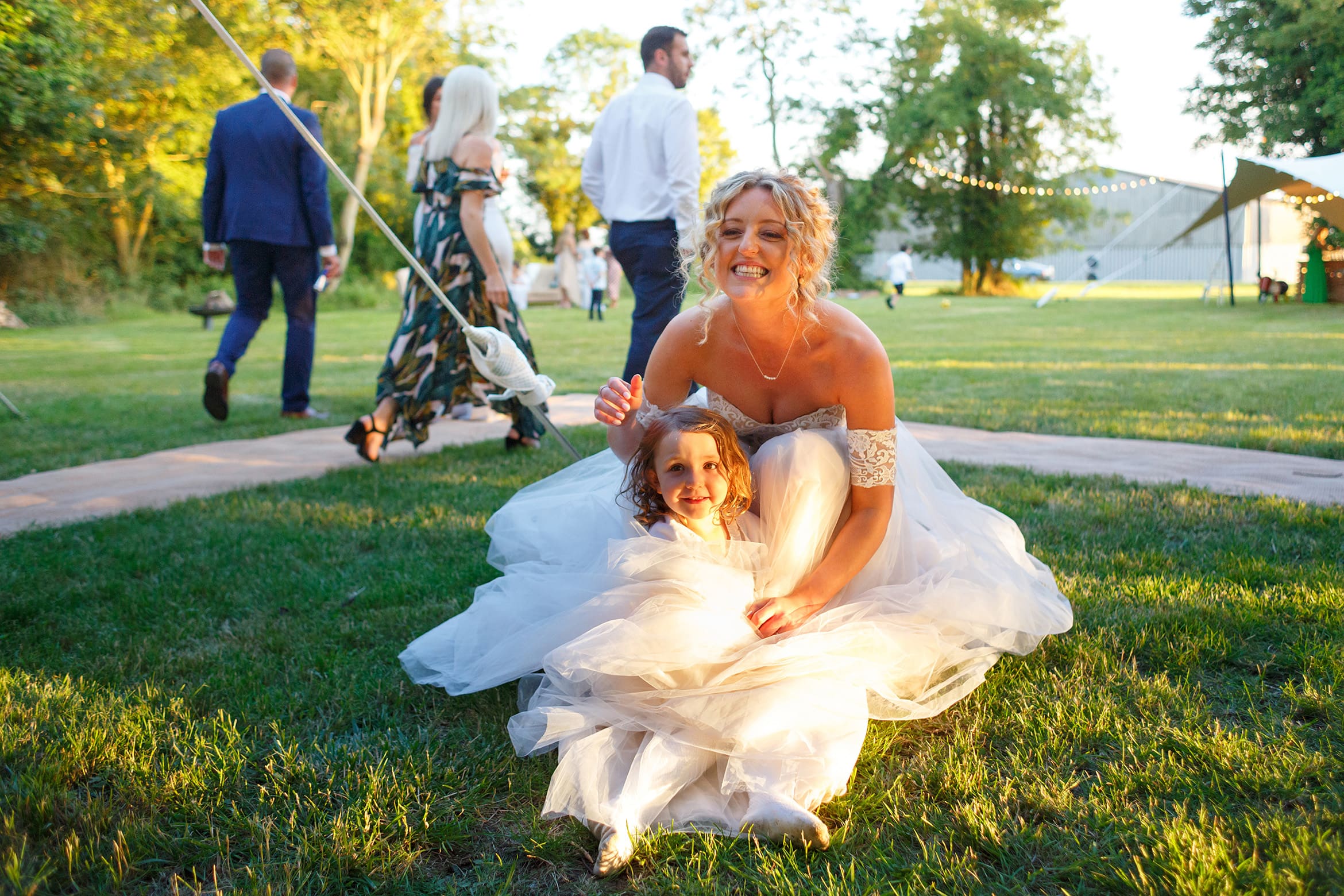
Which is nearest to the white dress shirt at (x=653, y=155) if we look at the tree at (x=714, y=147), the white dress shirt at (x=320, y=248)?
the white dress shirt at (x=320, y=248)

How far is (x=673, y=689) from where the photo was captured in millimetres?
1996

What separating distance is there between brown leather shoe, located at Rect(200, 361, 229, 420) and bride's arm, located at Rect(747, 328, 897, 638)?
5035 mm

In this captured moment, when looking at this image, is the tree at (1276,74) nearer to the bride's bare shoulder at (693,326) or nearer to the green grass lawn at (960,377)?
the green grass lawn at (960,377)

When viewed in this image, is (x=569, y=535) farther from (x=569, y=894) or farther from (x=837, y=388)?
(x=569, y=894)

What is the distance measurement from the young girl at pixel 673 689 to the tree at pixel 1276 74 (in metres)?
20.6

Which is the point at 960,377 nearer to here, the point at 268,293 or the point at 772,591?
the point at 268,293

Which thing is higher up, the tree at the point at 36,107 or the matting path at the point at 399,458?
the tree at the point at 36,107

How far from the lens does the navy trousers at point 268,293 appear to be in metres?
6.21

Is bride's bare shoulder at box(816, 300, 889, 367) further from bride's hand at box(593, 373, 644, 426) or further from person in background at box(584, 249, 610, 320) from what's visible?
person in background at box(584, 249, 610, 320)

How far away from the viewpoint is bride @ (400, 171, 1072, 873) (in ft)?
6.15

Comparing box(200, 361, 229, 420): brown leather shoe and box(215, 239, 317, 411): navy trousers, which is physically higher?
box(215, 239, 317, 411): navy trousers

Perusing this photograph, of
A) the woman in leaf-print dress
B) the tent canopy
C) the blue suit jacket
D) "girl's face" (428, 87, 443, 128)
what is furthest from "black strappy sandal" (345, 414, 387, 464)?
the tent canopy

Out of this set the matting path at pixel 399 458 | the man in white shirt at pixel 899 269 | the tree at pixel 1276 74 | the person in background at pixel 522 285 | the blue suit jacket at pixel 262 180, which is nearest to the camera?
the matting path at pixel 399 458

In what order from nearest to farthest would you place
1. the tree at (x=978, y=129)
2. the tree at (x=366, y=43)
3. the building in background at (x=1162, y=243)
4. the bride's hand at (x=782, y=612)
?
the bride's hand at (x=782, y=612)
the tree at (x=366, y=43)
the tree at (x=978, y=129)
the building in background at (x=1162, y=243)
